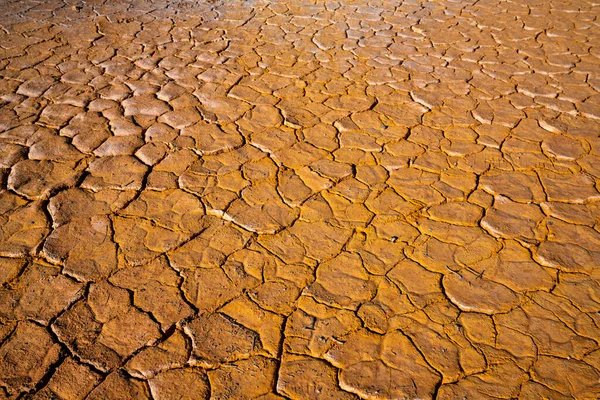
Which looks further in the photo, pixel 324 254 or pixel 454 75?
pixel 454 75

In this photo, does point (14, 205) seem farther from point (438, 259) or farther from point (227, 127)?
point (438, 259)

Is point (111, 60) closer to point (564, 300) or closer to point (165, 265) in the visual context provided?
point (165, 265)

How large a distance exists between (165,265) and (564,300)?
75.6 inches

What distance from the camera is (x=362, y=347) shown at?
1.81m

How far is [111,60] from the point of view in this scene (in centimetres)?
413

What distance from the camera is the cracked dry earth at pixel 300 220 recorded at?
175 centimetres

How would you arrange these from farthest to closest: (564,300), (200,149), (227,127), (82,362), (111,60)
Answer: (111,60), (227,127), (200,149), (564,300), (82,362)

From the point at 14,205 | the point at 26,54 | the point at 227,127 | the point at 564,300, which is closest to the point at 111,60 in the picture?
the point at 26,54

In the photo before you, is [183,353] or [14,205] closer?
[183,353]

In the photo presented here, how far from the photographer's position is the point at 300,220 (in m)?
2.43

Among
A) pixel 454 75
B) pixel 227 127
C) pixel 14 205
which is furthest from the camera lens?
pixel 454 75

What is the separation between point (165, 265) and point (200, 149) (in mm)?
1041

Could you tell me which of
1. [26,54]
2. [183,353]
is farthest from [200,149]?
[26,54]

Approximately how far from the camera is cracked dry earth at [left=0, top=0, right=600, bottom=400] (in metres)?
1.75
